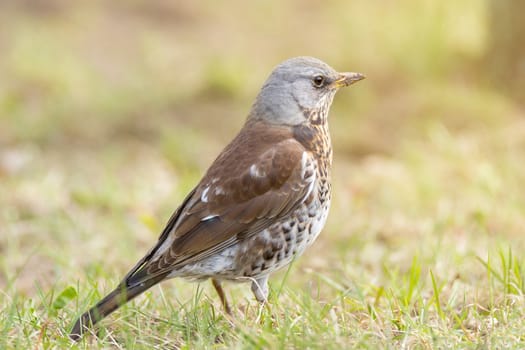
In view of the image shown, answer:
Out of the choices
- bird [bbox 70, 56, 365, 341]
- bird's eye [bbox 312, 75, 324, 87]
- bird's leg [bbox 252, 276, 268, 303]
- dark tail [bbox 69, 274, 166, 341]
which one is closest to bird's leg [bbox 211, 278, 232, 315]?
bird [bbox 70, 56, 365, 341]

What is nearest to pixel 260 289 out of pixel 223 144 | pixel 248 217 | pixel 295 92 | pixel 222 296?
pixel 222 296

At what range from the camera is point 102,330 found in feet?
12.4

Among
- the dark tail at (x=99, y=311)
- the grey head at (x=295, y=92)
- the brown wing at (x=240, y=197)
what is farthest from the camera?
the grey head at (x=295, y=92)

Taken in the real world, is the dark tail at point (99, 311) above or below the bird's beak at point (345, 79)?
below

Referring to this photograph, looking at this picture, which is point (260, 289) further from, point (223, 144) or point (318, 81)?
point (223, 144)

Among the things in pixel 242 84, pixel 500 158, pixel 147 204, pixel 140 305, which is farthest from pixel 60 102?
pixel 140 305

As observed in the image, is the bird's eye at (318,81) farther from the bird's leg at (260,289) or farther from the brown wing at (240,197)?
the bird's leg at (260,289)

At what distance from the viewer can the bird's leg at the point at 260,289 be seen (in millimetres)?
4125

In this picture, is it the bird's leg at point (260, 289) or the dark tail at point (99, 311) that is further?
the bird's leg at point (260, 289)

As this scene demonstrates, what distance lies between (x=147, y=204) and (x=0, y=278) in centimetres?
156

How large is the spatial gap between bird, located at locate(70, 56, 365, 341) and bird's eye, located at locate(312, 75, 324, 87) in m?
0.36

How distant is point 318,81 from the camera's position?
4.71 meters

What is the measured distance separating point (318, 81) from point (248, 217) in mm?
903

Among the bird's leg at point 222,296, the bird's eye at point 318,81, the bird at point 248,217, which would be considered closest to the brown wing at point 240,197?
the bird at point 248,217
